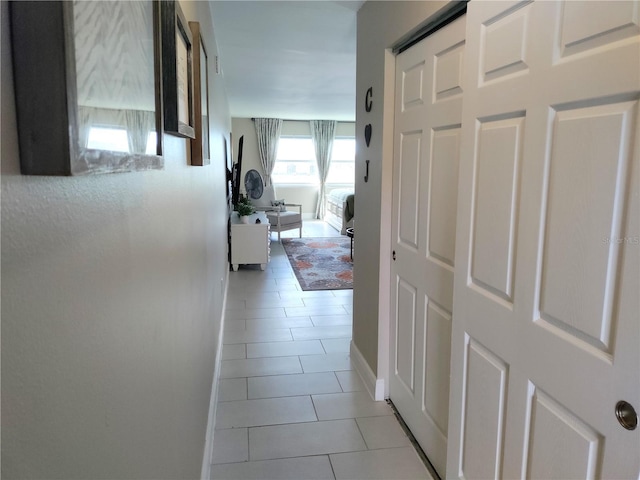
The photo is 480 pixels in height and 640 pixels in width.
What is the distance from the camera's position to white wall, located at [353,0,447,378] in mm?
2361

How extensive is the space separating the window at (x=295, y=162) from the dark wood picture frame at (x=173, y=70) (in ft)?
30.5

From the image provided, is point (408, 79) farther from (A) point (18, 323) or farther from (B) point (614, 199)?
(A) point (18, 323)

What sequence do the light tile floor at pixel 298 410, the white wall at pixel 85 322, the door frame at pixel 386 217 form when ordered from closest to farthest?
the white wall at pixel 85 322 < the light tile floor at pixel 298 410 < the door frame at pixel 386 217

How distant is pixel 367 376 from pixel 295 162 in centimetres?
840

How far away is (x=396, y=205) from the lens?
7.92 ft

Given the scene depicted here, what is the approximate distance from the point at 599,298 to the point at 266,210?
7.79m

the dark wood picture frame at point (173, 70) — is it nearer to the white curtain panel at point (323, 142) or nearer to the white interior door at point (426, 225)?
the white interior door at point (426, 225)

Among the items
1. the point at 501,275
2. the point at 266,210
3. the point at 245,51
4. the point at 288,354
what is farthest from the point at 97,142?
the point at 266,210

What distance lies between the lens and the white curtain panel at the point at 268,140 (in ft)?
33.2

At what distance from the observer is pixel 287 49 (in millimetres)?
3902

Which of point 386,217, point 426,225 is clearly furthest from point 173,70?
A: point 386,217

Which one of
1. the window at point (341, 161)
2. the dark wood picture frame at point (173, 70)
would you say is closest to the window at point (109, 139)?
the dark wood picture frame at point (173, 70)

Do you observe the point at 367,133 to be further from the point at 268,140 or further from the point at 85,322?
the point at 268,140

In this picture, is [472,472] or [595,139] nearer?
[595,139]
